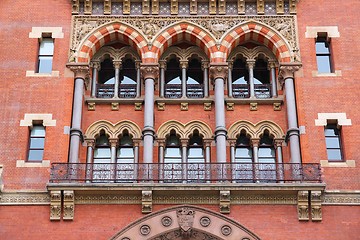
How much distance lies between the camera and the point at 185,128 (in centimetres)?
2483

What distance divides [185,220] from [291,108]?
5.21 meters

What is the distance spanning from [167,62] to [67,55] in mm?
3440

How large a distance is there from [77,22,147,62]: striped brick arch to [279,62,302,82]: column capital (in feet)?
15.3

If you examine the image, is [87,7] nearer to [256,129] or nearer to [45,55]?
[45,55]

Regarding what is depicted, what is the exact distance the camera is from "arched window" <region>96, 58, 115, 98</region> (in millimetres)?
25812

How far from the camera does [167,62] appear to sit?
2636 centimetres

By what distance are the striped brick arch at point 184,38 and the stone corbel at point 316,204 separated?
6.16m

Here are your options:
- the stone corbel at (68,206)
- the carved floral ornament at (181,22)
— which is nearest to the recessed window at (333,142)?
the carved floral ornament at (181,22)

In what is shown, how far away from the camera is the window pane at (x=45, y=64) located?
25.6 metres

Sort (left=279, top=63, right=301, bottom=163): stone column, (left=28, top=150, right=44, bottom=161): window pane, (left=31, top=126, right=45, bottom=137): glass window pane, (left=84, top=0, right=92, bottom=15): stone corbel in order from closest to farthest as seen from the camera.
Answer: (left=279, top=63, right=301, bottom=163): stone column, (left=28, top=150, right=44, bottom=161): window pane, (left=31, top=126, right=45, bottom=137): glass window pane, (left=84, top=0, right=92, bottom=15): stone corbel

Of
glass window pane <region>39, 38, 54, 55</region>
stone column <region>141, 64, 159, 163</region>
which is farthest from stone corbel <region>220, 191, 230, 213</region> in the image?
glass window pane <region>39, 38, 54, 55</region>

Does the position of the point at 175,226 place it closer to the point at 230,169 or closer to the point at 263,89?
the point at 230,169

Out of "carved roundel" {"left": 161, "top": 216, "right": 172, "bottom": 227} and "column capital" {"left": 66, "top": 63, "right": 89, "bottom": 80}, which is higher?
"column capital" {"left": 66, "top": 63, "right": 89, "bottom": 80}

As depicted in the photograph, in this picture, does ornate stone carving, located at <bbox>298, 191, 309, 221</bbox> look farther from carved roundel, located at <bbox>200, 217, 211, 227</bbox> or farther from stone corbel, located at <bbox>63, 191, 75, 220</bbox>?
stone corbel, located at <bbox>63, 191, 75, 220</bbox>
